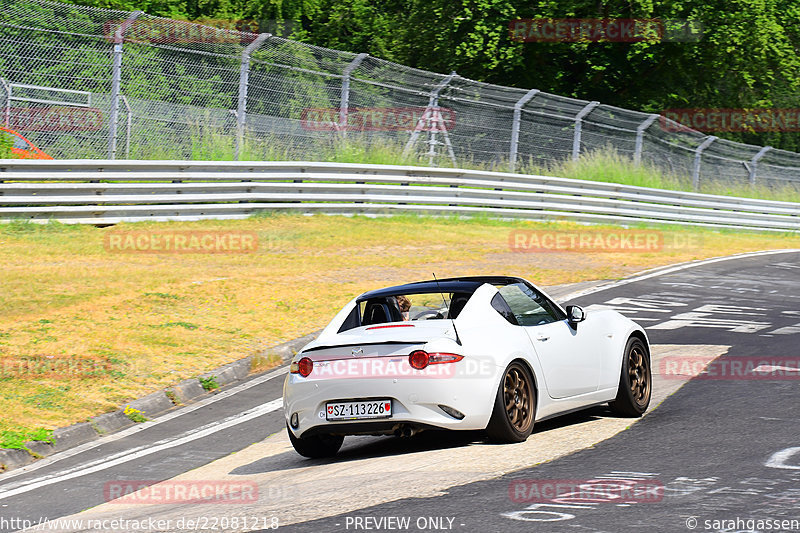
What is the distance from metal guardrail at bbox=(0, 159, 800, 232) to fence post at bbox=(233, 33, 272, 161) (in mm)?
663

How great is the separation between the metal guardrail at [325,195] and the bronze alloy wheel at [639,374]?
12154mm

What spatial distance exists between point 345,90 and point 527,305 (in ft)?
51.7

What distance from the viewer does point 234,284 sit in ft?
48.6

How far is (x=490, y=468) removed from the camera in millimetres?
6660

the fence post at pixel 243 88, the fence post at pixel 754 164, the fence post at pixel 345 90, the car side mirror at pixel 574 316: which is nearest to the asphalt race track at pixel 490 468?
the car side mirror at pixel 574 316

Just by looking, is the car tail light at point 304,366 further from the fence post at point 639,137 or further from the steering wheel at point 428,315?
the fence post at point 639,137

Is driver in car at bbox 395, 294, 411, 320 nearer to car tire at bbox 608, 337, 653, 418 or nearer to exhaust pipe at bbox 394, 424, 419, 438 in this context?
exhaust pipe at bbox 394, 424, 419, 438

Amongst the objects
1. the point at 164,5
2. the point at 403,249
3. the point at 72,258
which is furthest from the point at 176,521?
the point at 164,5

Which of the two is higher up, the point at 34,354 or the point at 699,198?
the point at 699,198

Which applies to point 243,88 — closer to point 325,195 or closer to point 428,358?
point 325,195

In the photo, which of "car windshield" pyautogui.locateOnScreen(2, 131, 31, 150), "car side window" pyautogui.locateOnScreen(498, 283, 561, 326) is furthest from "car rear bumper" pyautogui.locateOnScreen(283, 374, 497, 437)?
"car windshield" pyautogui.locateOnScreen(2, 131, 31, 150)

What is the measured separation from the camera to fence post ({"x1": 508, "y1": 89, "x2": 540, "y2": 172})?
27.0 meters

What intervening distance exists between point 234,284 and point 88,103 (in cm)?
579

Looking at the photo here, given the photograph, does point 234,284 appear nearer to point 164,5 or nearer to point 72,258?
point 72,258
